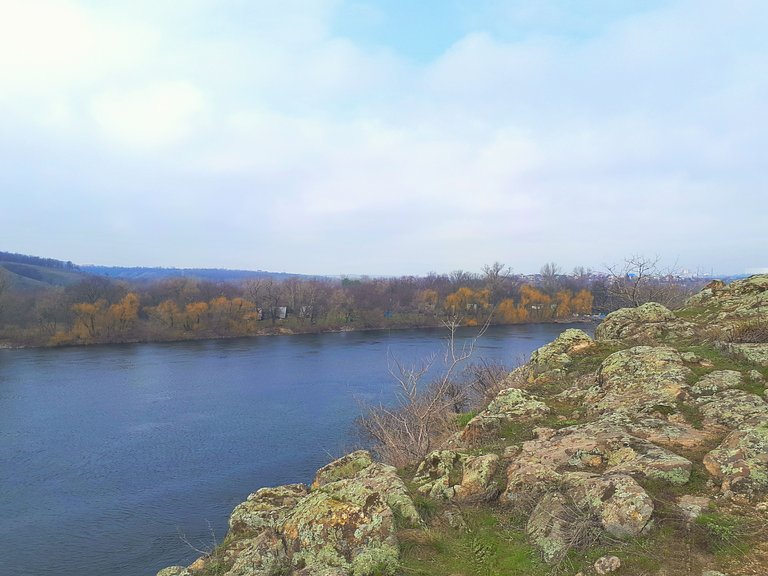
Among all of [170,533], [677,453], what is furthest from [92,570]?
[677,453]

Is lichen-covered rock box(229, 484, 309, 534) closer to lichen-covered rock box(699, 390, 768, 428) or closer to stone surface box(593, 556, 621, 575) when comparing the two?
stone surface box(593, 556, 621, 575)

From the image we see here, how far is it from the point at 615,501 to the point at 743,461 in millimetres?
1461

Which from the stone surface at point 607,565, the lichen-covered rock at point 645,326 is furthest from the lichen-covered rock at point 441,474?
the lichen-covered rock at point 645,326

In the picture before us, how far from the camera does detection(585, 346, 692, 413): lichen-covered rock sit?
7.00 m

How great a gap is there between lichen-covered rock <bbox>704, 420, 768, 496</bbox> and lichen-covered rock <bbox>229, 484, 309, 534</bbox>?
15.8ft

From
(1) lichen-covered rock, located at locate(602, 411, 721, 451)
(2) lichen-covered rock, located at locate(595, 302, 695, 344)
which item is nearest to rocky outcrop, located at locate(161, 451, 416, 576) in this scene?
(1) lichen-covered rock, located at locate(602, 411, 721, 451)

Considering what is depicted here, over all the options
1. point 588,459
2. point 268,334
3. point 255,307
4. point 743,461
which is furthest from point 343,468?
point 255,307

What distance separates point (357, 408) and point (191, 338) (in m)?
41.8

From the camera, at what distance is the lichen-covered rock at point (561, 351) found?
1011 cm

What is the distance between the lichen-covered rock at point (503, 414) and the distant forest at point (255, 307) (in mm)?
47487

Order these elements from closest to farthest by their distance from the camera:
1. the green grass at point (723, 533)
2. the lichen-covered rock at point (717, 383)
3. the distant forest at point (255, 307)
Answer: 1. the green grass at point (723, 533)
2. the lichen-covered rock at point (717, 383)
3. the distant forest at point (255, 307)

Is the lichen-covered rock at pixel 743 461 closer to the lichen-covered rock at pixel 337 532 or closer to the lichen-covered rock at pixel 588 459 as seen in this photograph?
the lichen-covered rock at pixel 588 459

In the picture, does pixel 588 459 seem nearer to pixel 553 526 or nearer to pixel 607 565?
pixel 553 526

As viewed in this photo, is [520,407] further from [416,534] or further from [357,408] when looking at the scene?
[357,408]
